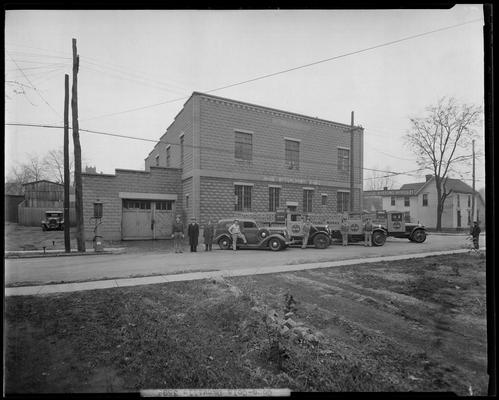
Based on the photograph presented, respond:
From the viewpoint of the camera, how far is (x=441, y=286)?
6.55 metres

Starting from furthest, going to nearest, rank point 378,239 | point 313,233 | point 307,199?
point 378,239, point 313,233, point 307,199

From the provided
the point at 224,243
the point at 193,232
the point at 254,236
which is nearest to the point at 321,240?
the point at 254,236

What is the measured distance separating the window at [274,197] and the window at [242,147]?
3.20 feet

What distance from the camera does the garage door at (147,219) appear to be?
7636 mm

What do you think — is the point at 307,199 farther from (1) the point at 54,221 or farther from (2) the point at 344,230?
(1) the point at 54,221

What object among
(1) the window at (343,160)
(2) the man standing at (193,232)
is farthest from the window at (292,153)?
(2) the man standing at (193,232)

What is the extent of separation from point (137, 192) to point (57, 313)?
3950 millimetres

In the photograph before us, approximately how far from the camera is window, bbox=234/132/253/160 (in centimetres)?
647

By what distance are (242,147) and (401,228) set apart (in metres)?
11.3

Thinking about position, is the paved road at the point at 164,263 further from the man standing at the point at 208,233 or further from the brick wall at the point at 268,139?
the brick wall at the point at 268,139

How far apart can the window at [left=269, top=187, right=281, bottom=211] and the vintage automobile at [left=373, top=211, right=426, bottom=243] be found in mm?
8216

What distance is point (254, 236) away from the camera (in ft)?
24.9

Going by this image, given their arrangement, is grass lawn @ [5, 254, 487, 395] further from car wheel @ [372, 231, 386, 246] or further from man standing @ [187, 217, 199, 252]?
car wheel @ [372, 231, 386, 246]

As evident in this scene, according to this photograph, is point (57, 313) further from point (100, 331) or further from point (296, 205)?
point (296, 205)
